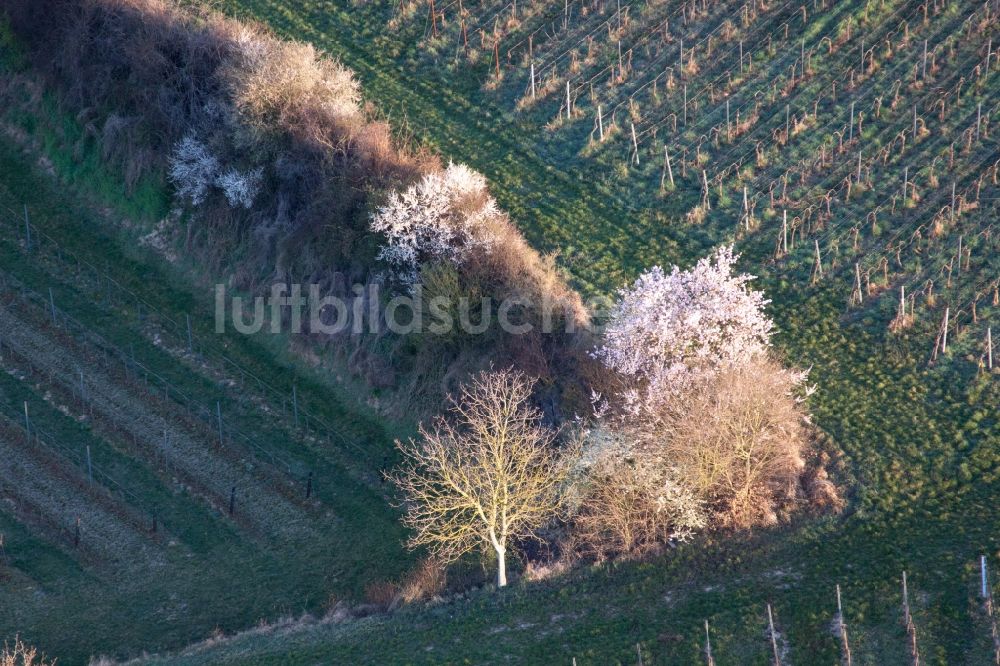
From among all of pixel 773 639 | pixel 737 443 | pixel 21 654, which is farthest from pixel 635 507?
pixel 21 654

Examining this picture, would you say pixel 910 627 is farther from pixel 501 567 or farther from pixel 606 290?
pixel 606 290

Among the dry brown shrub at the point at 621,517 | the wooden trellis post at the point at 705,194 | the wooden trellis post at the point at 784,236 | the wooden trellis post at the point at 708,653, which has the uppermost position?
the wooden trellis post at the point at 705,194

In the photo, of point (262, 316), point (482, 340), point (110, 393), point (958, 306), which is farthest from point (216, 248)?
point (958, 306)

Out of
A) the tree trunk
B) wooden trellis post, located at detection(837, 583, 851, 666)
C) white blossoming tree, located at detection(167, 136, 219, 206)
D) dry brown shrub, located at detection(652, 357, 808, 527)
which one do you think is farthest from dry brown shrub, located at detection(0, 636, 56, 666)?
wooden trellis post, located at detection(837, 583, 851, 666)

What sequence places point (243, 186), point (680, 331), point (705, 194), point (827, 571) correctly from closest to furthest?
point (827, 571)
point (680, 331)
point (705, 194)
point (243, 186)

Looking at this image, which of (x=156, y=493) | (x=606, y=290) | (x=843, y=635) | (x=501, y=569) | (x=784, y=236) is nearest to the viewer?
(x=843, y=635)

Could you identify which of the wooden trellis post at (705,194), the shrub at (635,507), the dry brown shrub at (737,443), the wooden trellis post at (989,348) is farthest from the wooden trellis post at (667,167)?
the shrub at (635,507)

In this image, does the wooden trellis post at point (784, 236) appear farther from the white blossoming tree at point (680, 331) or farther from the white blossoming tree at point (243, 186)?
the white blossoming tree at point (243, 186)
